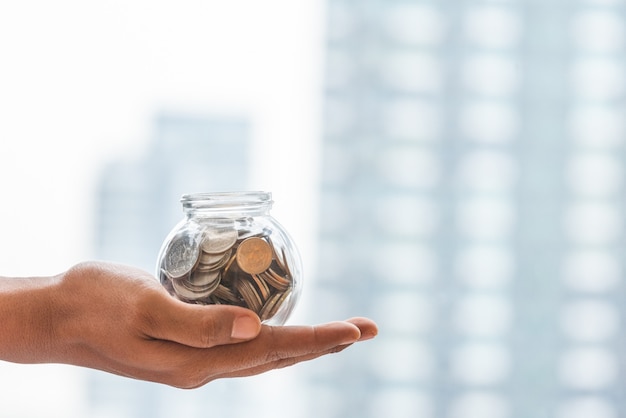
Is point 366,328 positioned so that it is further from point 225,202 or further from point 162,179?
point 162,179

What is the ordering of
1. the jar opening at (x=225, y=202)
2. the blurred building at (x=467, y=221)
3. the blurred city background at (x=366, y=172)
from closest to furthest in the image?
the jar opening at (x=225, y=202), the blurred city background at (x=366, y=172), the blurred building at (x=467, y=221)

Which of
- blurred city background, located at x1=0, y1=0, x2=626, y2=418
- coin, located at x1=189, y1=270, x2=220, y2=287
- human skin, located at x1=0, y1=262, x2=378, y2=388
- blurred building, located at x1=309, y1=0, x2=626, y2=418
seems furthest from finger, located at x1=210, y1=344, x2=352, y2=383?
blurred building, located at x1=309, y1=0, x2=626, y2=418

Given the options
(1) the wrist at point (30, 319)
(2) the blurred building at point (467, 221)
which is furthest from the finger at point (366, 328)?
(2) the blurred building at point (467, 221)

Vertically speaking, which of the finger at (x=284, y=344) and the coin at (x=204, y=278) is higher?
the coin at (x=204, y=278)

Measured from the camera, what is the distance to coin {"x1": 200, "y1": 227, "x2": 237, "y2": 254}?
0.70 metres

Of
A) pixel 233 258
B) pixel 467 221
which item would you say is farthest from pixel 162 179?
pixel 233 258

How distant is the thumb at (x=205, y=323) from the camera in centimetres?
63

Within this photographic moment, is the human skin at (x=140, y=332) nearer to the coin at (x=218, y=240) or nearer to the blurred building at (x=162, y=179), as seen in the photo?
the coin at (x=218, y=240)

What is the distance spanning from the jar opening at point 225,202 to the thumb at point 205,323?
0.41 ft

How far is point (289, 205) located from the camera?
7.76 feet

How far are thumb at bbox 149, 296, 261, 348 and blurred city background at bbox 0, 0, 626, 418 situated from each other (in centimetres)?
170

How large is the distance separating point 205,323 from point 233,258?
0.26ft

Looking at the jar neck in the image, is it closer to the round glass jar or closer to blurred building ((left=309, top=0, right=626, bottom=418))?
the round glass jar

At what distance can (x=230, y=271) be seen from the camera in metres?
0.69
